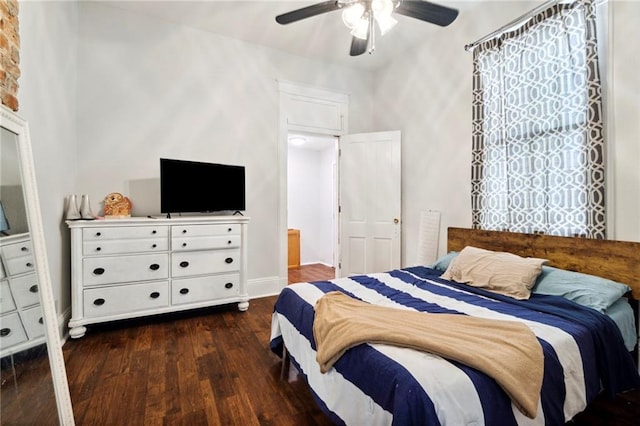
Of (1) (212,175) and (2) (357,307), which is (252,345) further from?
(1) (212,175)

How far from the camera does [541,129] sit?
97.3 inches

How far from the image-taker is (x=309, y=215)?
6383mm

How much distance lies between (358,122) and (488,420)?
4.01 metres

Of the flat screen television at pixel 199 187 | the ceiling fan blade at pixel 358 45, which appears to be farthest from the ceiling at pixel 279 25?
the flat screen television at pixel 199 187

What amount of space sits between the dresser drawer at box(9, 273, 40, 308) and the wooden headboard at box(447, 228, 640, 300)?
327cm

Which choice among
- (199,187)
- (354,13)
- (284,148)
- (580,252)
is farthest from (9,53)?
(580,252)

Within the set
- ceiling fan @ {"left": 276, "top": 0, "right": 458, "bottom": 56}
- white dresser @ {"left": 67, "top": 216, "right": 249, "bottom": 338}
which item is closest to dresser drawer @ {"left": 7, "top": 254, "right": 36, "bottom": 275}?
white dresser @ {"left": 67, "top": 216, "right": 249, "bottom": 338}

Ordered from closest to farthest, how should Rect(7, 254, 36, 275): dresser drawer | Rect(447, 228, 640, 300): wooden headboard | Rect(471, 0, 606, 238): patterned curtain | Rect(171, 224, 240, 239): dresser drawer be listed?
Rect(7, 254, 36, 275): dresser drawer, Rect(447, 228, 640, 300): wooden headboard, Rect(471, 0, 606, 238): patterned curtain, Rect(171, 224, 240, 239): dresser drawer

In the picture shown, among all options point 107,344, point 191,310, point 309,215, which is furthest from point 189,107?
point 309,215

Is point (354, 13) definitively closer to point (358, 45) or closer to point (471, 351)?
point (358, 45)

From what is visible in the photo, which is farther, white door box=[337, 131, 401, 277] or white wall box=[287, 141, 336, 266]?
white wall box=[287, 141, 336, 266]

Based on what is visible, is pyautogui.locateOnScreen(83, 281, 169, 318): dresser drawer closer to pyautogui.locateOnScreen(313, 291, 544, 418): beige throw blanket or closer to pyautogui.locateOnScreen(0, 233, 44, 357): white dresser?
pyautogui.locateOnScreen(0, 233, 44, 357): white dresser

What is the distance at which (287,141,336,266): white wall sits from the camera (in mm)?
6211

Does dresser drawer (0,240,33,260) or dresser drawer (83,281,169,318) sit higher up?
dresser drawer (0,240,33,260)
